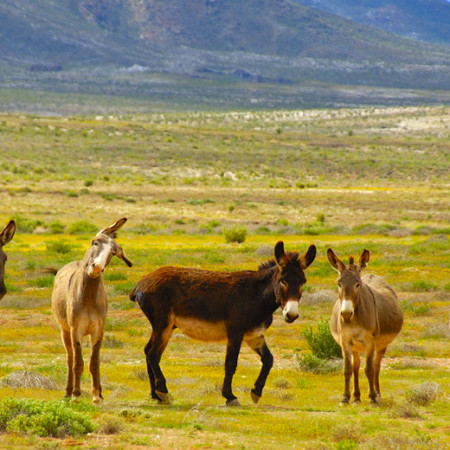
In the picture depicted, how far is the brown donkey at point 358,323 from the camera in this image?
11.5 metres

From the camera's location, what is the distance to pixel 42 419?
31.1 ft

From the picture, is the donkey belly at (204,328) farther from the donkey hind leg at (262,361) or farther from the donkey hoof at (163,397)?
the donkey hoof at (163,397)

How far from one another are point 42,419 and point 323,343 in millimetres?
8278

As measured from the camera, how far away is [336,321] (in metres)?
12.4

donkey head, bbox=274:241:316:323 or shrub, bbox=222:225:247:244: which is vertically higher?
donkey head, bbox=274:241:316:323

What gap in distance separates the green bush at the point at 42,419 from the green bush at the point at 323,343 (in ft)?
25.3

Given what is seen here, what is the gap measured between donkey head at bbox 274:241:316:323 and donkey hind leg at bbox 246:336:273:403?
0.77 m

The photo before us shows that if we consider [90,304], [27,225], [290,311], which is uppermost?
[290,311]

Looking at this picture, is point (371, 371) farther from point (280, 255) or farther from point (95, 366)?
point (95, 366)

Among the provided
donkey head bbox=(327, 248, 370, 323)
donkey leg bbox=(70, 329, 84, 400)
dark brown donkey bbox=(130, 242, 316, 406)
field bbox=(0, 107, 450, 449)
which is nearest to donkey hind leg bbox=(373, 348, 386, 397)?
field bbox=(0, 107, 450, 449)

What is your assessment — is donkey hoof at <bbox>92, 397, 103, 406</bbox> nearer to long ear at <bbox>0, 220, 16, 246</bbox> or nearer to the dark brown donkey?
the dark brown donkey

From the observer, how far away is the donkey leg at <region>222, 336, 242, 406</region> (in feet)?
37.2

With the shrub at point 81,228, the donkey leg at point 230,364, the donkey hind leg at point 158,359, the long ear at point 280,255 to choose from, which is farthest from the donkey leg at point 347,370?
the shrub at point 81,228

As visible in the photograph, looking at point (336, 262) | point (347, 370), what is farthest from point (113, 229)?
point (347, 370)
